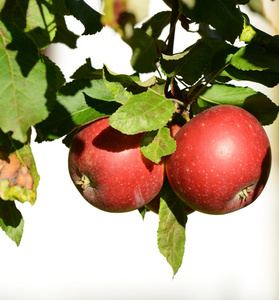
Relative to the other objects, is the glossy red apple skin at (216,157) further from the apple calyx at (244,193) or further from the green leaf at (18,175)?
the green leaf at (18,175)

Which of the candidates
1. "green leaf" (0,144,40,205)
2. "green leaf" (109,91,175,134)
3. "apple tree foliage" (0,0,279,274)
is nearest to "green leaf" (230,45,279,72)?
"apple tree foliage" (0,0,279,274)

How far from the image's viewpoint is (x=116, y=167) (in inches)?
32.2

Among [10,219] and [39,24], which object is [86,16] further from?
[10,219]

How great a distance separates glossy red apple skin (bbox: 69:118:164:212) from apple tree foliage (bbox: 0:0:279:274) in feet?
0.14

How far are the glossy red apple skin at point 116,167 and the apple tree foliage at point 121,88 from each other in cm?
4

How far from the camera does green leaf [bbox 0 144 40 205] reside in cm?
71

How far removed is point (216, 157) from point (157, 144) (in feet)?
0.34

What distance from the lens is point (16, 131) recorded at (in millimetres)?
590

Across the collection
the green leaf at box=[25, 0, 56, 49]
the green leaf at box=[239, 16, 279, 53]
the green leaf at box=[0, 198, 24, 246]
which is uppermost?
the green leaf at box=[239, 16, 279, 53]

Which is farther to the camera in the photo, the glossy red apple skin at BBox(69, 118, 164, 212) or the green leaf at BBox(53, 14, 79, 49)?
the green leaf at BBox(53, 14, 79, 49)

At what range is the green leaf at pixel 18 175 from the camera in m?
0.71

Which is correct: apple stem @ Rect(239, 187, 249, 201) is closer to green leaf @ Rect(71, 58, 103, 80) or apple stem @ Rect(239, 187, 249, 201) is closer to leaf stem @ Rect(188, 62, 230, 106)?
leaf stem @ Rect(188, 62, 230, 106)

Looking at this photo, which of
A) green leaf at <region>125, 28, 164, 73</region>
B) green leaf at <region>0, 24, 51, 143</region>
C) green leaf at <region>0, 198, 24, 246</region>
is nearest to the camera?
green leaf at <region>0, 24, 51, 143</region>

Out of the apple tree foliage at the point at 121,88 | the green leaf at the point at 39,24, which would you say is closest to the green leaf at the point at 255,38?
the apple tree foliage at the point at 121,88
